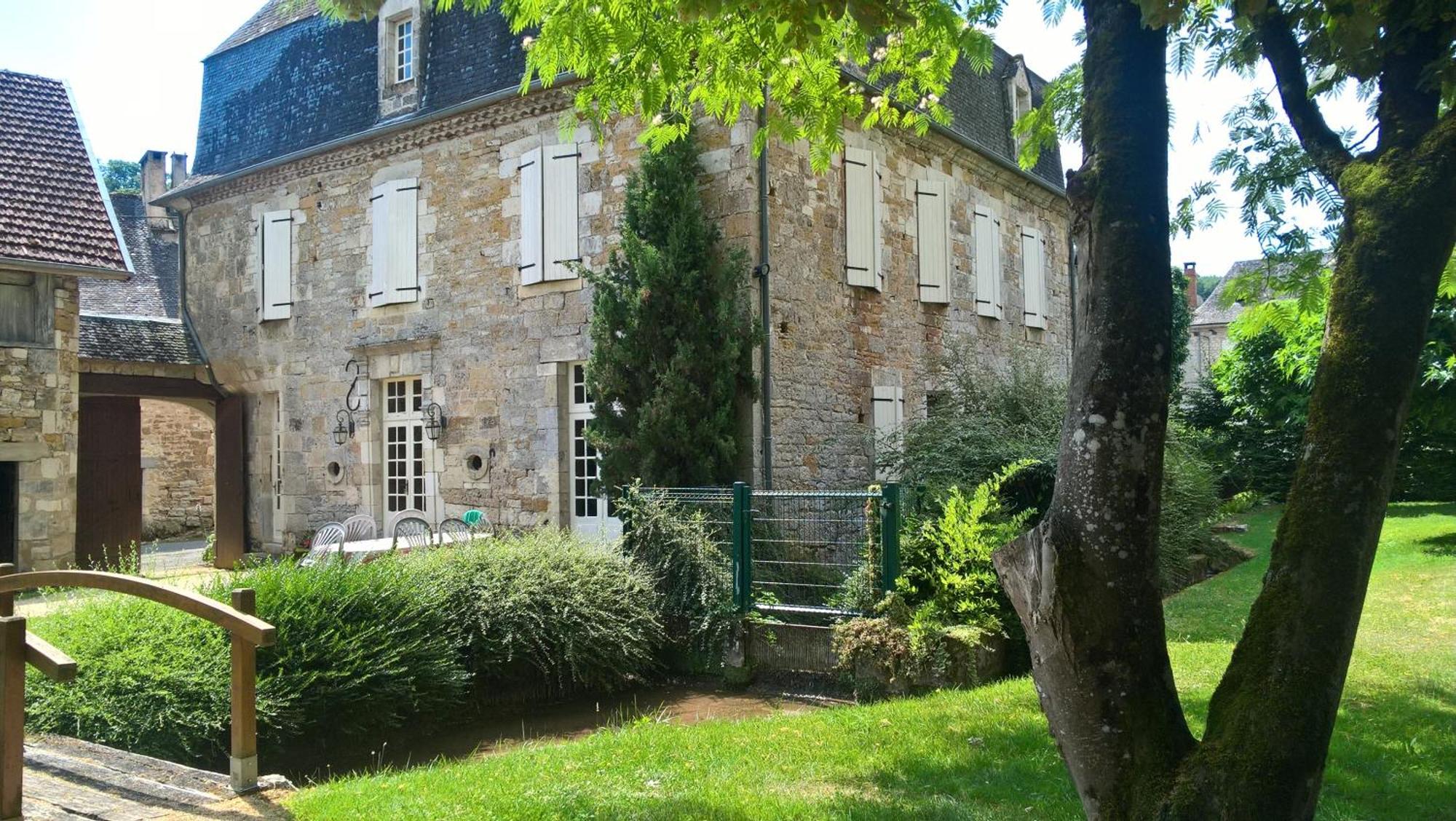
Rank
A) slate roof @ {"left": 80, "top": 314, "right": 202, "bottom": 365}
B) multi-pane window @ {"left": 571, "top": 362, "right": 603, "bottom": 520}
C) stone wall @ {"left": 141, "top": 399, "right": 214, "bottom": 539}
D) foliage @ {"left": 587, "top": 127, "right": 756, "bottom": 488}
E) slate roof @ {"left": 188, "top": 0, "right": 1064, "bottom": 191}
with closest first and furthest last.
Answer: foliage @ {"left": 587, "top": 127, "right": 756, "bottom": 488}, multi-pane window @ {"left": 571, "top": 362, "right": 603, "bottom": 520}, slate roof @ {"left": 188, "top": 0, "right": 1064, "bottom": 191}, slate roof @ {"left": 80, "top": 314, "right": 202, "bottom": 365}, stone wall @ {"left": 141, "top": 399, "right": 214, "bottom": 539}

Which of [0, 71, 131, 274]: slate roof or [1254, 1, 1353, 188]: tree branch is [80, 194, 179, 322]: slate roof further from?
[1254, 1, 1353, 188]: tree branch

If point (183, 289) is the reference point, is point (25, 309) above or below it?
below

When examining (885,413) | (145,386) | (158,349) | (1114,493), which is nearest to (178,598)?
(1114,493)

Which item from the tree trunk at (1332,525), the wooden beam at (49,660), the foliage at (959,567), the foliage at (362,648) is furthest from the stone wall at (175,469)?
the tree trunk at (1332,525)

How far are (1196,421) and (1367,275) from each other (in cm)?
2173

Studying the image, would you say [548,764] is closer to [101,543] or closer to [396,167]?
[396,167]

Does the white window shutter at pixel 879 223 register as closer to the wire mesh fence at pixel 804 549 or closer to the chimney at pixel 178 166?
the wire mesh fence at pixel 804 549

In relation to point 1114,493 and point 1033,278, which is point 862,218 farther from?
point 1114,493

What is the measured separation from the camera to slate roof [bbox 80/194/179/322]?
56.3ft

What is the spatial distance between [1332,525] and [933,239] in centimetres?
1103

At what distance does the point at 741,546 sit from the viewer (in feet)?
29.1

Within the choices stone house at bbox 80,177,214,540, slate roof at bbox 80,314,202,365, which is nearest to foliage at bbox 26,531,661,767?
slate roof at bbox 80,314,202,365

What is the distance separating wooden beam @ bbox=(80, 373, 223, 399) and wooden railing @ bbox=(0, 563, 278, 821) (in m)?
10.9

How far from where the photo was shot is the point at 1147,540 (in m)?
3.21
